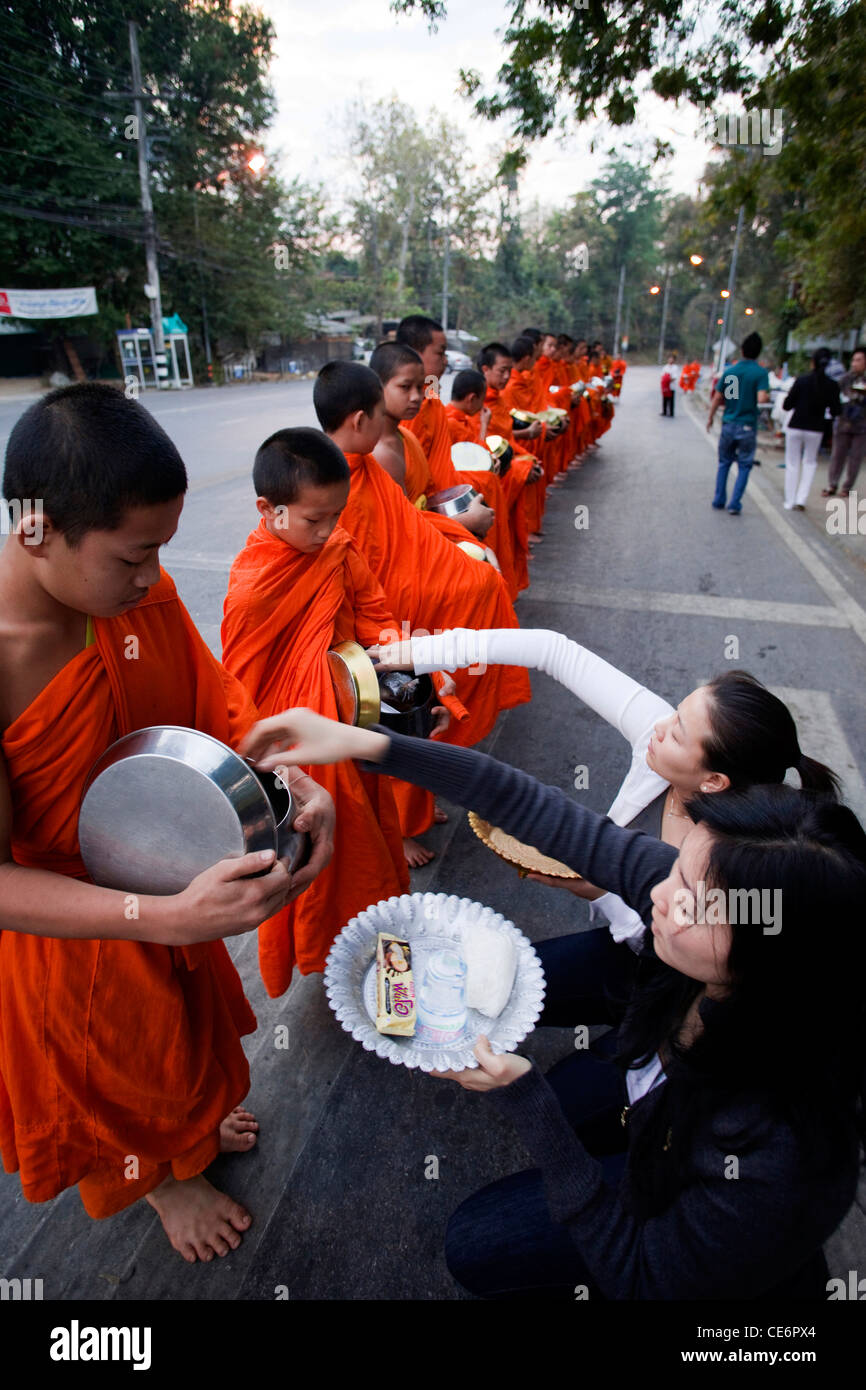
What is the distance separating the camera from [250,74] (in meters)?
27.8

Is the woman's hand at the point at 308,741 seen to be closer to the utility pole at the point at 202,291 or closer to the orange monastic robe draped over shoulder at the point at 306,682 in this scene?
the orange monastic robe draped over shoulder at the point at 306,682

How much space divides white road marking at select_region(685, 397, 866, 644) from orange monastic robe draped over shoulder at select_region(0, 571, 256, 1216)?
493 centimetres

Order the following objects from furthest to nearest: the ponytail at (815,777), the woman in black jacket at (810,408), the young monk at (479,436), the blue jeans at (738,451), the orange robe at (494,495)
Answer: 1. the blue jeans at (738,451)
2. the woman in black jacket at (810,408)
3. the young monk at (479,436)
4. the orange robe at (494,495)
5. the ponytail at (815,777)

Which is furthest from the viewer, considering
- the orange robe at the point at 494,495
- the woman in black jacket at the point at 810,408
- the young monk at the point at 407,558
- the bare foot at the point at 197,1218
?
the woman in black jacket at the point at 810,408

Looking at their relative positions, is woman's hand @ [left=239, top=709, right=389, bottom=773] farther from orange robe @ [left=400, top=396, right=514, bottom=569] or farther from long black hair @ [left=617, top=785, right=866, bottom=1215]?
orange robe @ [left=400, top=396, right=514, bottom=569]

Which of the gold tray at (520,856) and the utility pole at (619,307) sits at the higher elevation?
the utility pole at (619,307)

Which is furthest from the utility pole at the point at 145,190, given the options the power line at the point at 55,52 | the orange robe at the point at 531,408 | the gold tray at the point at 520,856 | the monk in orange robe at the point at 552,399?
the gold tray at the point at 520,856

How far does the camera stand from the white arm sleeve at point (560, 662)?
196 centimetres

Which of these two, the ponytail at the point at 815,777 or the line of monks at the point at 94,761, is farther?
the ponytail at the point at 815,777

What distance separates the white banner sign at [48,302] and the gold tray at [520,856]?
2565 centimetres

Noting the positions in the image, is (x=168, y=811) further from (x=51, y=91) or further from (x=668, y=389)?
(x=51, y=91)

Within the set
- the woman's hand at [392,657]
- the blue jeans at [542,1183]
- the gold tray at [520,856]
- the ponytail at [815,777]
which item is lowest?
the blue jeans at [542,1183]

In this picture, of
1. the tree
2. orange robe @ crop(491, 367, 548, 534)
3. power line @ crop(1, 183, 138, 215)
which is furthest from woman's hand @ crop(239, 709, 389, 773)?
power line @ crop(1, 183, 138, 215)

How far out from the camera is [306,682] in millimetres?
2021
